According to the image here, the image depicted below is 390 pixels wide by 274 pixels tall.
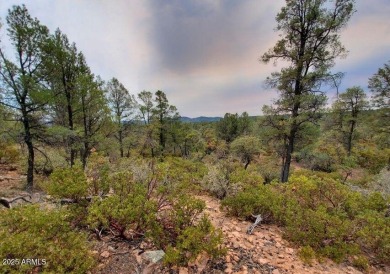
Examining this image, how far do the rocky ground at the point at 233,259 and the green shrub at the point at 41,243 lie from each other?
0.48 metres

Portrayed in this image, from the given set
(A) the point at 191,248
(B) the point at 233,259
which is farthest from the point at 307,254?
(A) the point at 191,248

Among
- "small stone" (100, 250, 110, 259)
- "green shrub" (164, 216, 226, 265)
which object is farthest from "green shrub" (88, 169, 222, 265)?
"small stone" (100, 250, 110, 259)

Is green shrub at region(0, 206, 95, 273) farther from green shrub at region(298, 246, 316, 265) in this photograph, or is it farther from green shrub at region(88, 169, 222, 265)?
green shrub at region(298, 246, 316, 265)

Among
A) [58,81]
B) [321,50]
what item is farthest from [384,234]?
[58,81]

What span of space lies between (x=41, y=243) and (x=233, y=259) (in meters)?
2.62

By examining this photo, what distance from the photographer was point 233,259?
307cm

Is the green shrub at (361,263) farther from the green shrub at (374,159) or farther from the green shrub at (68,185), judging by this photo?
the green shrub at (374,159)

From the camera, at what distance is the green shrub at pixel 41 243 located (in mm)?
2012

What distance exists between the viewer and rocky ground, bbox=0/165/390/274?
8.96 ft

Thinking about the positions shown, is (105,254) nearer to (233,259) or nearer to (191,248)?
(191,248)

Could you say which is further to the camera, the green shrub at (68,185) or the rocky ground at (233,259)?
the green shrub at (68,185)

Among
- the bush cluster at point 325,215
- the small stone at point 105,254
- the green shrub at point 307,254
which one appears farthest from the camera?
the bush cluster at point 325,215

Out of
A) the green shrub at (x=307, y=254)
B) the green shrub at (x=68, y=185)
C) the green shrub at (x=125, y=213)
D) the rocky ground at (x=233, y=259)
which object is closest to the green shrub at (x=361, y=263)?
the rocky ground at (x=233, y=259)

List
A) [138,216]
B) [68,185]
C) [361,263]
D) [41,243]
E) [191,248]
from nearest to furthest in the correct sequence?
[41,243], [191,248], [138,216], [361,263], [68,185]
